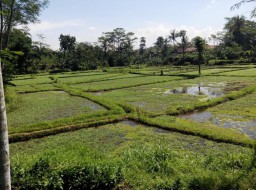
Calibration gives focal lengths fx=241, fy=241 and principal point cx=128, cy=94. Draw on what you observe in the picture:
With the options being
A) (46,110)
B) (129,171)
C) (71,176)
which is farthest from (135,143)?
(46,110)

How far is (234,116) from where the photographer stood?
12.4 m

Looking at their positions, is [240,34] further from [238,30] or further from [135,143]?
[135,143]

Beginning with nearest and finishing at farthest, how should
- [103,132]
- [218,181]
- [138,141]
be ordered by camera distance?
[218,181]
[138,141]
[103,132]

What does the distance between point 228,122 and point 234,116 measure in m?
1.13

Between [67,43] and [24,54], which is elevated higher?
[67,43]

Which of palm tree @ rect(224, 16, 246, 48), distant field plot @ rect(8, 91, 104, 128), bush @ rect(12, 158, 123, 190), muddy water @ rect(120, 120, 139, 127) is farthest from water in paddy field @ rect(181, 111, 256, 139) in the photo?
palm tree @ rect(224, 16, 246, 48)

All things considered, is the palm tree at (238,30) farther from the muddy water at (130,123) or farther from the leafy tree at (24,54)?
the muddy water at (130,123)

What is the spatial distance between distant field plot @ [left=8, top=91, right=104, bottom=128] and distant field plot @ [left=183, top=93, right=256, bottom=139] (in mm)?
6389

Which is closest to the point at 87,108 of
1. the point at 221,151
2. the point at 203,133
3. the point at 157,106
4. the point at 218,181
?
the point at 157,106

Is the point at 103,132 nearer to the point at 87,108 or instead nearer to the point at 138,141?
the point at 138,141

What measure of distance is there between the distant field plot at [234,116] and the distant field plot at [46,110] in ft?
21.0

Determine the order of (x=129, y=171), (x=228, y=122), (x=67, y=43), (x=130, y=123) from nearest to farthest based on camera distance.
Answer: (x=129, y=171), (x=228, y=122), (x=130, y=123), (x=67, y=43)

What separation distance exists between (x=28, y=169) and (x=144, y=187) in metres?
2.24

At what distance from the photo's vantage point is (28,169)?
15.2ft
